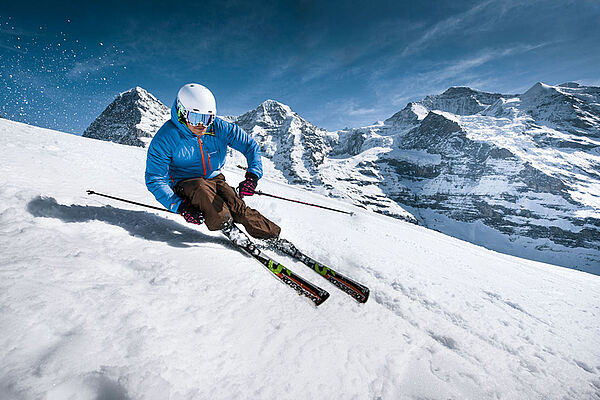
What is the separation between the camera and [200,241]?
11.9 feet

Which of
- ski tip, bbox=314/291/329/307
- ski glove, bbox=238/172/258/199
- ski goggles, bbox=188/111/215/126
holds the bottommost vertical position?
ski tip, bbox=314/291/329/307

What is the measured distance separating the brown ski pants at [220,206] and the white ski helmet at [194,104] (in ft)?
3.22

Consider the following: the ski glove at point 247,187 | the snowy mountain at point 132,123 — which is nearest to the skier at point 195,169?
the ski glove at point 247,187

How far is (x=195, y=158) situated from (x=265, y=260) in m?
2.28

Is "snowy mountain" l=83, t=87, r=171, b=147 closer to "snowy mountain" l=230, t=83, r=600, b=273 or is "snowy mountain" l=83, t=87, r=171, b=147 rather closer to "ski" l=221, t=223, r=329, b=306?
"snowy mountain" l=230, t=83, r=600, b=273

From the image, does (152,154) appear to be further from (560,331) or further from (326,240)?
(560,331)

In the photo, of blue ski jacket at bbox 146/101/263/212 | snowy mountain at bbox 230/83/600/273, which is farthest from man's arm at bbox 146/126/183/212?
snowy mountain at bbox 230/83/600/273

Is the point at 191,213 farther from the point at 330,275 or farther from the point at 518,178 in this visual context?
the point at 518,178

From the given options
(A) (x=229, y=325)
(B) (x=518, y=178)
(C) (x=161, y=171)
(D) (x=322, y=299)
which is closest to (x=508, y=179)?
(B) (x=518, y=178)

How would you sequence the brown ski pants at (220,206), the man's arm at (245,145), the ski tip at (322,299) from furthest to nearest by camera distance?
1. the man's arm at (245,145)
2. the brown ski pants at (220,206)
3. the ski tip at (322,299)

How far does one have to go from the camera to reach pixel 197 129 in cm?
400

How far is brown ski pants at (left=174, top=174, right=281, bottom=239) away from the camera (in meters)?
3.66

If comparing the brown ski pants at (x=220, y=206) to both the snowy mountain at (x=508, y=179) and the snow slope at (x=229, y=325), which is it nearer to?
the snow slope at (x=229, y=325)

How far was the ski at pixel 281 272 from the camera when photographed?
2.55 m
